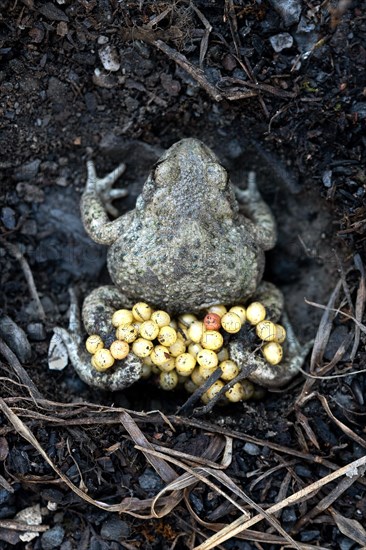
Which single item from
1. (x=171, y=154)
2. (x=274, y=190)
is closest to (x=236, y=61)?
(x=171, y=154)

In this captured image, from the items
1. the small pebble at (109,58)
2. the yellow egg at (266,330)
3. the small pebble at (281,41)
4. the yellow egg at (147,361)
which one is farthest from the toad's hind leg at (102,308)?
the small pebble at (281,41)

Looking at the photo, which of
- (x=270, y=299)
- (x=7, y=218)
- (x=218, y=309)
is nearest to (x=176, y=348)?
(x=218, y=309)

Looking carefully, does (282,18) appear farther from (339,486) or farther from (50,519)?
(50,519)

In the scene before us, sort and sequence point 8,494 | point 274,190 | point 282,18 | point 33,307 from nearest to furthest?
1. point 8,494
2. point 282,18
3. point 33,307
4. point 274,190

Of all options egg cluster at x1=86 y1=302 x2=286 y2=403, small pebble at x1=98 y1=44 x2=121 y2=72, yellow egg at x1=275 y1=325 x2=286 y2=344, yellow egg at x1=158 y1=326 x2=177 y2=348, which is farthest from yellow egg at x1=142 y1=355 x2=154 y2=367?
small pebble at x1=98 y1=44 x2=121 y2=72

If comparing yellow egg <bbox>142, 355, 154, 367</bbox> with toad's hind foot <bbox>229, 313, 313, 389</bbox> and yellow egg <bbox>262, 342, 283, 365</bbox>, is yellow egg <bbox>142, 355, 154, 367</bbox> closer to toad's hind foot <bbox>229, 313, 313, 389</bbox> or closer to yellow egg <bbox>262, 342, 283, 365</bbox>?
toad's hind foot <bbox>229, 313, 313, 389</bbox>
